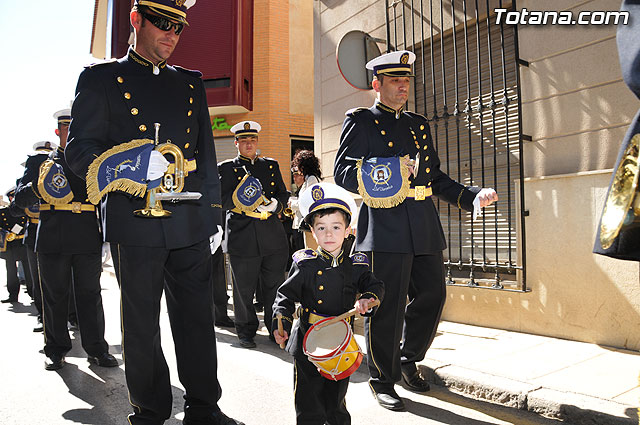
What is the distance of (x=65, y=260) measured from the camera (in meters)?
5.11

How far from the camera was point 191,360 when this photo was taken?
10.2 feet

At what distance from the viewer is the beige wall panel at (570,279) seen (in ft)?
15.4

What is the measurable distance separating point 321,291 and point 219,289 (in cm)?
444

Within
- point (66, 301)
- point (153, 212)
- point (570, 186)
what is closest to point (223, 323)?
point (66, 301)

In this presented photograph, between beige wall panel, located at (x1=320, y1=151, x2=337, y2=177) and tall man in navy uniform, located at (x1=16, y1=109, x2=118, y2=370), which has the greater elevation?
beige wall panel, located at (x1=320, y1=151, x2=337, y2=177)

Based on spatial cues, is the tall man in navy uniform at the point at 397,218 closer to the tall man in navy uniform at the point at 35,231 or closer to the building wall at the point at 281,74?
the tall man in navy uniform at the point at 35,231

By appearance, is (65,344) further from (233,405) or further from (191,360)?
(191,360)

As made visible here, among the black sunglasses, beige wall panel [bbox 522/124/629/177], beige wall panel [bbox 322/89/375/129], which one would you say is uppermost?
beige wall panel [bbox 322/89/375/129]

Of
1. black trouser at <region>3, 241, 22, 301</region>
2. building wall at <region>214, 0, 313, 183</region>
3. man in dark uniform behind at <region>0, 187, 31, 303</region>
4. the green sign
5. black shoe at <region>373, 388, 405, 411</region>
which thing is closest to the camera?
black shoe at <region>373, 388, 405, 411</region>

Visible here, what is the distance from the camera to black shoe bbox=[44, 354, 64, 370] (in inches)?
190

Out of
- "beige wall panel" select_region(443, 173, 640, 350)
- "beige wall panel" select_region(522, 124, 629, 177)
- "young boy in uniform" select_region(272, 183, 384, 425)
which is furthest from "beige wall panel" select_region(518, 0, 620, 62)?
"young boy in uniform" select_region(272, 183, 384, 425)

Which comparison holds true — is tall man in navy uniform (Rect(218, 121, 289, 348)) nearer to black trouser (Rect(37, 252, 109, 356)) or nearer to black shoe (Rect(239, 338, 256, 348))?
black shoe (Rect(239, 338, 256, 348))

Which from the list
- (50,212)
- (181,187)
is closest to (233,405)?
(181,187)

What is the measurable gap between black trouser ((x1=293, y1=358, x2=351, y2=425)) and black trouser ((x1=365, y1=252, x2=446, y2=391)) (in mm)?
877
